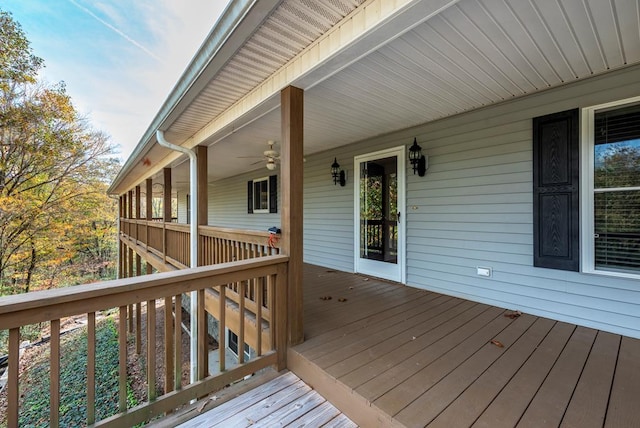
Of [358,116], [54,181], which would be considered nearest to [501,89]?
[358,116]

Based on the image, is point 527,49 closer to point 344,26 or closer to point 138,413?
point 344,26

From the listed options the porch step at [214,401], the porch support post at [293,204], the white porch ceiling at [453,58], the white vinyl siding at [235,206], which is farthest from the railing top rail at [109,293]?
the white vinyl siding at [235,206]

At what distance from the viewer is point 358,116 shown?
144 inches

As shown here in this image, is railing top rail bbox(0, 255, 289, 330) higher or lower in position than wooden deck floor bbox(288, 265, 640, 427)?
higher

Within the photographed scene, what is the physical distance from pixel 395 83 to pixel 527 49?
1069mm

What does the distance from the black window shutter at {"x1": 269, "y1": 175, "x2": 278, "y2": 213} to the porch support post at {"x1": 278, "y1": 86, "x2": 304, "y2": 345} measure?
4.79 meters

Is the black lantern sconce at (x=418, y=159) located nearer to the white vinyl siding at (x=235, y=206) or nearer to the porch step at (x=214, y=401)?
the porch step at (x=214, y=401)

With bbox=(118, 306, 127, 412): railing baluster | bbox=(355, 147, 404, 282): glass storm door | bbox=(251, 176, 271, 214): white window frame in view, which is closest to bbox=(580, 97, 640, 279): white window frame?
bbox=(355, 147, 404, 282): glass storm door

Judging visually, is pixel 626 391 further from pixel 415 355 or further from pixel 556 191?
pixel 556 191

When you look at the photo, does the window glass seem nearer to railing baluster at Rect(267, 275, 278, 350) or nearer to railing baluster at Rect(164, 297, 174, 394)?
railing baluster at Rect(267, 275, 278, 350)

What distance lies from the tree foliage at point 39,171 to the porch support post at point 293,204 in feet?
37.6

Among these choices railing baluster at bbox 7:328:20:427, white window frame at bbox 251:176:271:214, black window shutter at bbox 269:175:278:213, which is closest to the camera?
railing baluster at bbox 7:328:20:427

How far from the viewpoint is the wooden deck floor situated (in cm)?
157

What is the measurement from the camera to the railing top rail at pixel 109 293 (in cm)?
128
